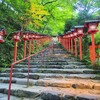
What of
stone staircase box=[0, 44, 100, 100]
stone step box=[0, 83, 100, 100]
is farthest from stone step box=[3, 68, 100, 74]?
stone step box=[0, 83, 100, 100]

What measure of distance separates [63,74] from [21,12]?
674 centimetres

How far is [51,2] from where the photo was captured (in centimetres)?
2286

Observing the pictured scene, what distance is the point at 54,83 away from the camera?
633cm

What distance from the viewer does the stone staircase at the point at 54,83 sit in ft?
17.0

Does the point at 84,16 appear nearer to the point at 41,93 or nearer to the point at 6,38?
the point at 6,38

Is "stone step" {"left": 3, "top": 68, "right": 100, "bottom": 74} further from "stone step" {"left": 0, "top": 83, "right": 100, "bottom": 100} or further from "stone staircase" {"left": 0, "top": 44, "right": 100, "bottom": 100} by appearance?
"stone step" {"left": 0, "top": 83, "right": 100, "bottom": 100}

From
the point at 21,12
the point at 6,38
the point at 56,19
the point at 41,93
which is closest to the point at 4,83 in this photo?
the point at 41,93

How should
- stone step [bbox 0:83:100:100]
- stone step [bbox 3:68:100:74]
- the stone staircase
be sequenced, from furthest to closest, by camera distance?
stone step [bbox 3:68:100:74] → the stone staircase → stone step [bbox 0:83:100:100]

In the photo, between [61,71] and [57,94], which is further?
[61,71]

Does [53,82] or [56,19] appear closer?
[53,82]

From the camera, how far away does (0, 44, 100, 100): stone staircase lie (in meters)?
5.17

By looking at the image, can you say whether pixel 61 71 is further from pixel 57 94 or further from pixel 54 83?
pixel 57 94

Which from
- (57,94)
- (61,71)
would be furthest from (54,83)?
(61,71)

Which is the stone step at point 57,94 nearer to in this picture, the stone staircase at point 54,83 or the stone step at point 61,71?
the stone staircase at point 54,83
